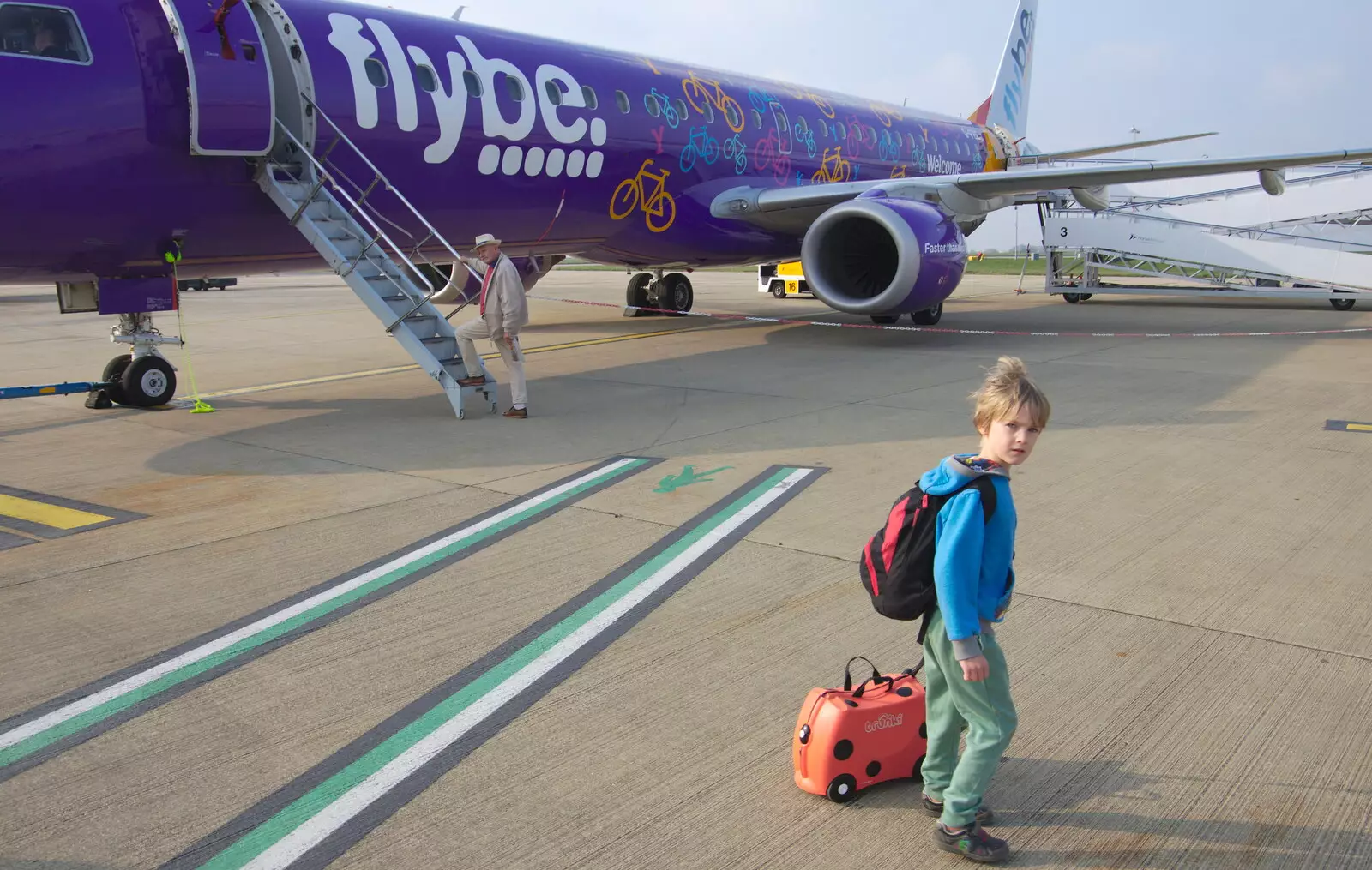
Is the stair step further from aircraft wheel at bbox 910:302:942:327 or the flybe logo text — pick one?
aircraft wheel at bbox 910:302:942:327

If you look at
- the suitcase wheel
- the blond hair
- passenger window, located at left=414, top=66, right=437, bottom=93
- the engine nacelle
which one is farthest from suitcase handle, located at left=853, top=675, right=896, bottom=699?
the engine nacelle

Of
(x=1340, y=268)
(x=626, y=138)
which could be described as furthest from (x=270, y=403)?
(x=1340, y=268)

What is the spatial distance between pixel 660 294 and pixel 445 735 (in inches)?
592

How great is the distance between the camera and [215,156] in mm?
8156

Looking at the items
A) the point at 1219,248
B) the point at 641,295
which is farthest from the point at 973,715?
the point at 1219,248

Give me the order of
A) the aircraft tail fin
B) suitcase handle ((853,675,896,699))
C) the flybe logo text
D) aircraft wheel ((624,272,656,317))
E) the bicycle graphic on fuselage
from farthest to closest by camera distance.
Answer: the aircraft tail fin, aircraft wheel ((624,272,656,317)), the bicycle graphic on fuselage, the flybe logo text, suitcase handle ((853,675,896,699))

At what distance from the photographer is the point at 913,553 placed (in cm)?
263

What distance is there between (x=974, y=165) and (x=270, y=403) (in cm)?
1534

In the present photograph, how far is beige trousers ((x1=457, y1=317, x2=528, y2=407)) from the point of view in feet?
28.5

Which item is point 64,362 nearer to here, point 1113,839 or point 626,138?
point 626,138

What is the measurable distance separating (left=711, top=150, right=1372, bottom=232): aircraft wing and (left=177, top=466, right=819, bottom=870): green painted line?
917 centimetres

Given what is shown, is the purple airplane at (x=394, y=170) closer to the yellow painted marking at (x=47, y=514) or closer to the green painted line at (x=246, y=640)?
the yellow painted marking at (x=47, y=514)

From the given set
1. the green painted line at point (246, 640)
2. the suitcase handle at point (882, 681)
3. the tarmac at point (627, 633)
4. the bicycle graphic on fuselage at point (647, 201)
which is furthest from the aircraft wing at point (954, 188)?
the suitcase handle at point (882, 681)

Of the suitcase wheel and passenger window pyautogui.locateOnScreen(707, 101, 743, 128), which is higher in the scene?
passenger window pyautogui.locateOnScreen(707, 101, 743, 128)
